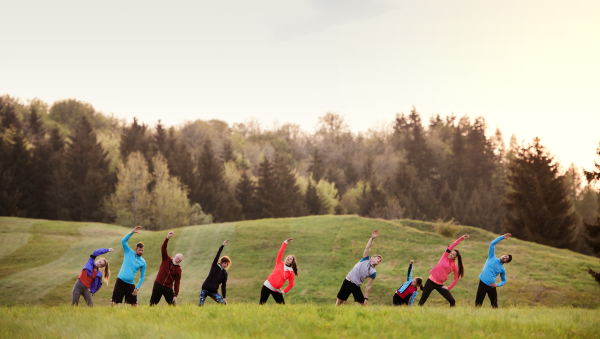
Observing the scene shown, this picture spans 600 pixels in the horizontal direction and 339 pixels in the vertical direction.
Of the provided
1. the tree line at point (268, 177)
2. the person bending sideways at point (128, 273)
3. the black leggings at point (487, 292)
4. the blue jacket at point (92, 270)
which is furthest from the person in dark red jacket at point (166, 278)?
the tree line at point (268, 177)

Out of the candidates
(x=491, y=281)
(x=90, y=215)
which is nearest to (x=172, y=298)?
(x=491, y=281)

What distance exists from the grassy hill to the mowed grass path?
37.8ft

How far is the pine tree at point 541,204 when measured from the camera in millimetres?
40469

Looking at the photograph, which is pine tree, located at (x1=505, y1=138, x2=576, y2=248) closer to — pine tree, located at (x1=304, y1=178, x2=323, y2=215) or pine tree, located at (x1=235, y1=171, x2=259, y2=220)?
pine tree, located at (x1=304, y1=178, x2=323, y2=215)

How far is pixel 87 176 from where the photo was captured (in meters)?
52.3

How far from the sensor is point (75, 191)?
169ft

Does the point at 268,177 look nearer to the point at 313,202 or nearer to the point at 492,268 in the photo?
the point at 313,202

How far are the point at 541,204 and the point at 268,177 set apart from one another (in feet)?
114

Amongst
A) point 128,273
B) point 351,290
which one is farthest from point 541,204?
point 128,273

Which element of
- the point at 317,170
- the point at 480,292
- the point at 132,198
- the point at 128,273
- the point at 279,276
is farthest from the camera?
the point at 317,170

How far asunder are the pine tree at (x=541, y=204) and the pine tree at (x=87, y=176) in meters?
46.9

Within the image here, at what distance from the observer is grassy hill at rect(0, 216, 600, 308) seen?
22.9m

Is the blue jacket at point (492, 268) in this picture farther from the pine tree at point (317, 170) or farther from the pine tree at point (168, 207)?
the pine tree at point (317, 170)

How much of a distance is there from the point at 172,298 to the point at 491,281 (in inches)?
377
